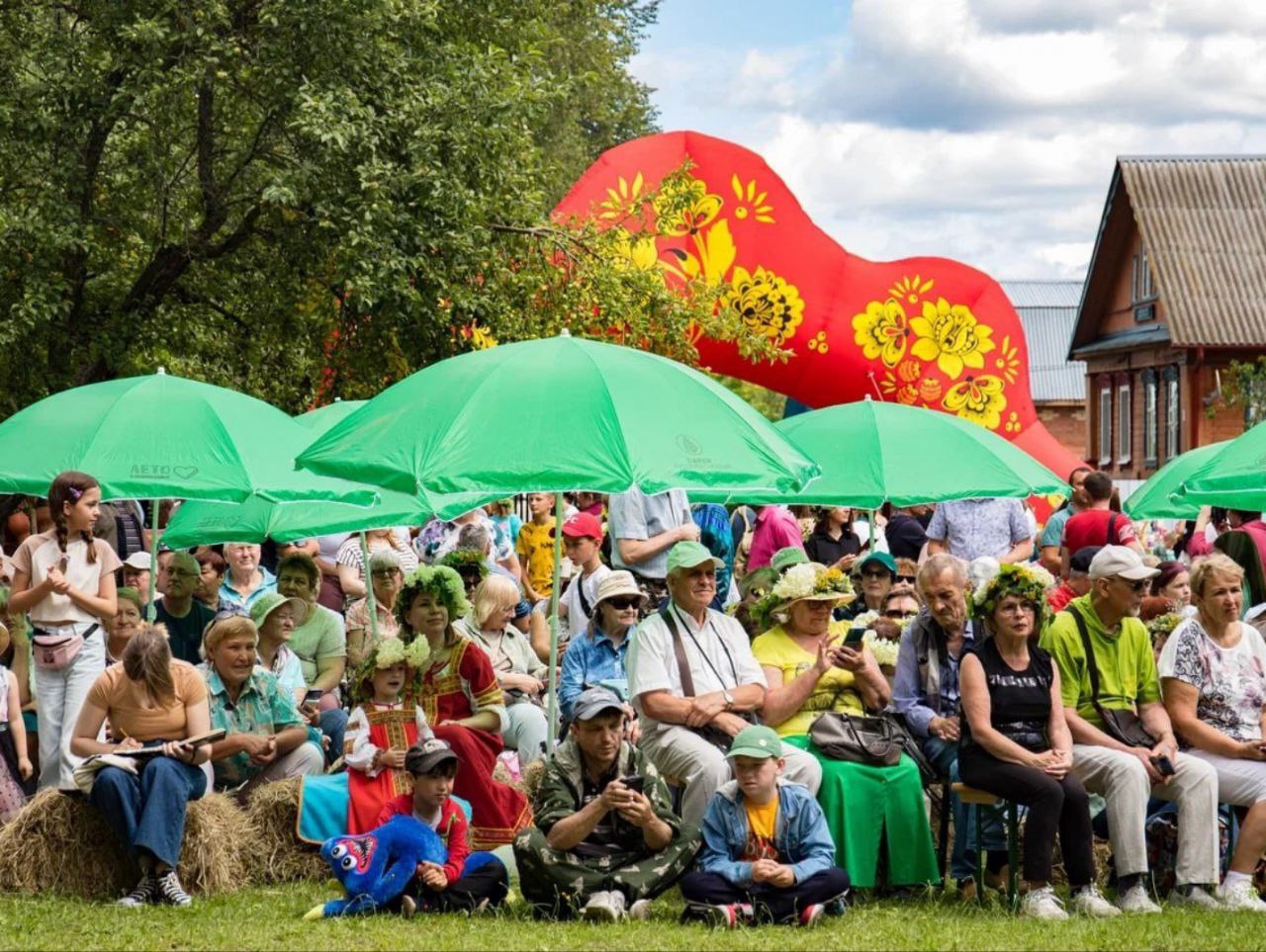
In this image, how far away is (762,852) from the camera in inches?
324

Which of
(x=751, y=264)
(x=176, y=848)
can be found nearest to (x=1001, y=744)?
(x=176, y=848)

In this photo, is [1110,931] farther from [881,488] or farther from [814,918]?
[881,488]

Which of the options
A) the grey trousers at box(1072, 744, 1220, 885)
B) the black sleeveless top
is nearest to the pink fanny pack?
the black sleeveless top

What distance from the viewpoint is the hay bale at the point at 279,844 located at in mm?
9203

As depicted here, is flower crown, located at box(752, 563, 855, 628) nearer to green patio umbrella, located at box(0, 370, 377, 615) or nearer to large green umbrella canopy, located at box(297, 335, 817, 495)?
large green umbrella canopy, located at box(297, 335, 817, 495)

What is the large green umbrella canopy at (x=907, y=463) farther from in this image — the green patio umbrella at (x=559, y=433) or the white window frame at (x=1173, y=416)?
the white window frame at (x=1173, y=416)

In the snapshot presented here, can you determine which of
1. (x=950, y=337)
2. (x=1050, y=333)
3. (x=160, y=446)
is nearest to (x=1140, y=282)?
(x=950, y=337)

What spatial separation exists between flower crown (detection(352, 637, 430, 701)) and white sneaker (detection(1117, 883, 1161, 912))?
335cm

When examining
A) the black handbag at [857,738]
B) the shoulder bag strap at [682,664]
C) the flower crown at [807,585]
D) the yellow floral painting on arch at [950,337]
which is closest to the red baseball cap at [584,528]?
the flower crown at [807,585]

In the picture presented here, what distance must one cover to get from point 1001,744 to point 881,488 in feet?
13.5

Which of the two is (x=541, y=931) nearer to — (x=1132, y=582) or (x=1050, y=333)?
(x=1132, y=582)

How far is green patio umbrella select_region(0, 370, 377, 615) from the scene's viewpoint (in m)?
10.1

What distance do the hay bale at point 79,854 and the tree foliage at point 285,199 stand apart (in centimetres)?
835

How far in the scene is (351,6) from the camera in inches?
659
